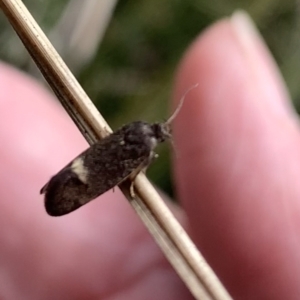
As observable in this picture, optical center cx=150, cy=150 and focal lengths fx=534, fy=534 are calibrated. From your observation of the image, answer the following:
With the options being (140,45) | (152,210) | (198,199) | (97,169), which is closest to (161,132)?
(97,169)

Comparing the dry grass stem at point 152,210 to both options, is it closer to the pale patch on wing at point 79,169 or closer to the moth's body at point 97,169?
the moth's body at point 97,169

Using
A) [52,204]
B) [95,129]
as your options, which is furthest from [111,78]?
[95,129]

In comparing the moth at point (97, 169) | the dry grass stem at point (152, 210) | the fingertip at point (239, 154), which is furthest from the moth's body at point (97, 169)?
the fingertip at point (239, 154)

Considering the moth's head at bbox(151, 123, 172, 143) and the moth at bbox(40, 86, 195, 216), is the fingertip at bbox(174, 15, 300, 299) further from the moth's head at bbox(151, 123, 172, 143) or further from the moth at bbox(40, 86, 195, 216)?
the moth at bbox(40, 86, 195, 216)

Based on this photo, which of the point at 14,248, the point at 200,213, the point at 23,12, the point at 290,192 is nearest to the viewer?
the point at 23,12

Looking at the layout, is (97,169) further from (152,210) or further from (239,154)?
(239,154)

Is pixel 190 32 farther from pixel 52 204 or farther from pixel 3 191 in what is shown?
pixel 52 204

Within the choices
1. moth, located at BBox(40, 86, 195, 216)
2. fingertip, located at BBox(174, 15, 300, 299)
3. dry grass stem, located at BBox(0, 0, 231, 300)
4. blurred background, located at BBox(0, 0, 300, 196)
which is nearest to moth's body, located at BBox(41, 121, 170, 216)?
moth, located at BBox(40, 86, 195, 216)
